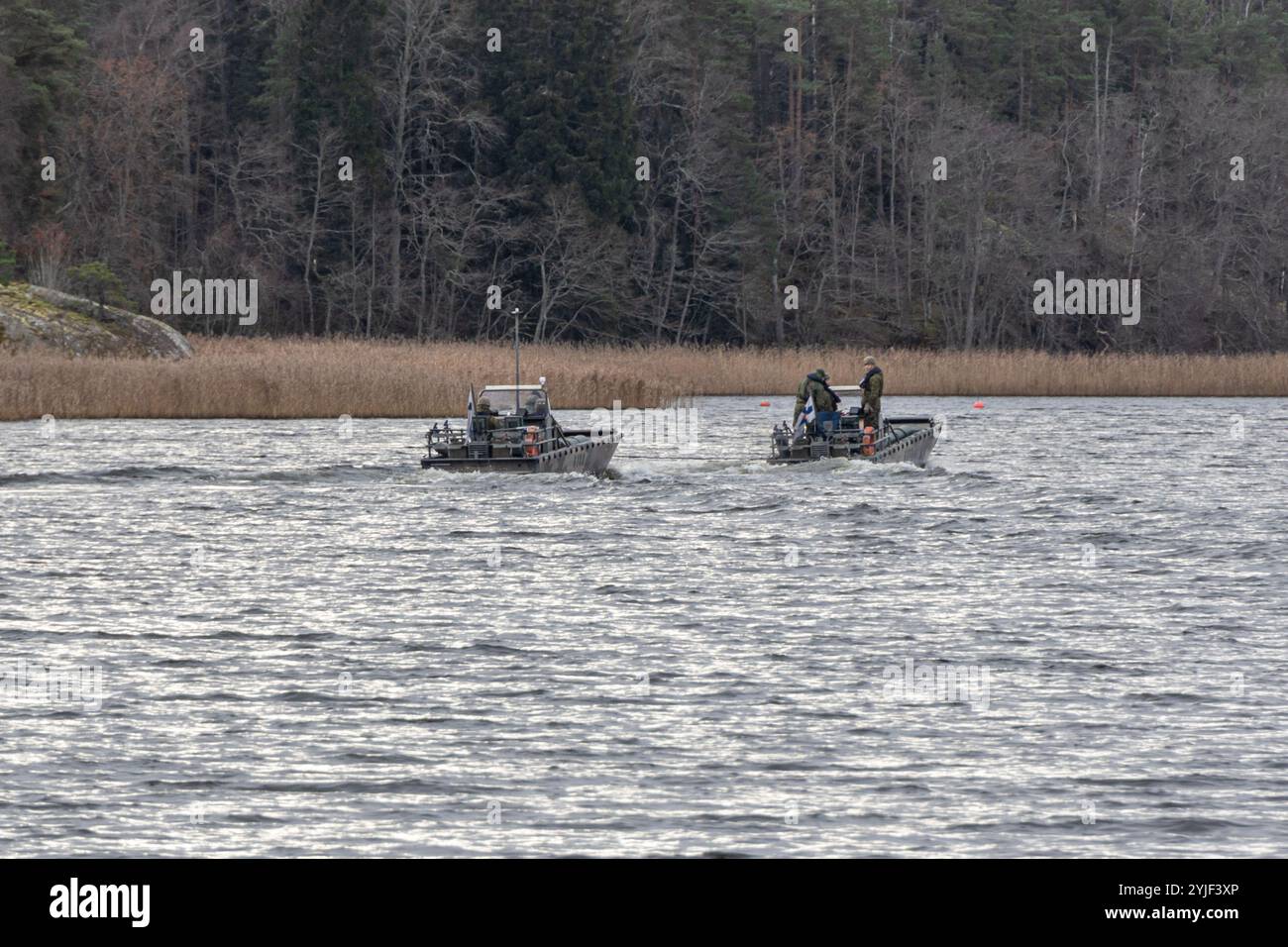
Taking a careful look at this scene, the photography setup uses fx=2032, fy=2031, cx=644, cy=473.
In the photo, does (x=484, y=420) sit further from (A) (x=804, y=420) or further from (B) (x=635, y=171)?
(B) (x=635, y=171)

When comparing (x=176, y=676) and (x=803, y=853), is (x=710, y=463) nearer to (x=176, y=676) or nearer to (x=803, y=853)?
(x=176, y=676)

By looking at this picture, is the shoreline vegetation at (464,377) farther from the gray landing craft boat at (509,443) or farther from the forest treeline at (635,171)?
the forest treeline at (635,171)

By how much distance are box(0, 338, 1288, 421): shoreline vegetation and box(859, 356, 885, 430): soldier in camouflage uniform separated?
633 inches

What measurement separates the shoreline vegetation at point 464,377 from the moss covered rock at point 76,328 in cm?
68

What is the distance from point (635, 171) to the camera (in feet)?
282

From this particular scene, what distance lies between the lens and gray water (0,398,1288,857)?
38.6 ft

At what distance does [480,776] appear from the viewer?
12.8 m

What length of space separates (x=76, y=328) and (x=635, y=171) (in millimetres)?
36457

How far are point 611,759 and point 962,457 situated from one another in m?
27.5

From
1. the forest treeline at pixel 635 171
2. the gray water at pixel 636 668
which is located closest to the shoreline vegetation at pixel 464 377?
the gray water at pixel 636 668

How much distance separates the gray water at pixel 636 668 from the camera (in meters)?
11.8
